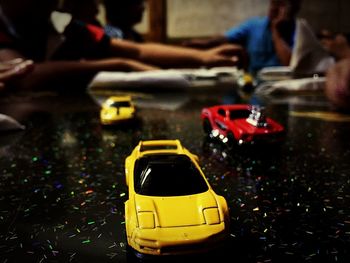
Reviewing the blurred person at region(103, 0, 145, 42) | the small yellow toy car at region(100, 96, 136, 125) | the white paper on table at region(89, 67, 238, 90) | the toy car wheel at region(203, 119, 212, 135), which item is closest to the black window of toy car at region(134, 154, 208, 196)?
the toy car wheel at region(203, 119, 212, 135)

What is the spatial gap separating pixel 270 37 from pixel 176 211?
224cm

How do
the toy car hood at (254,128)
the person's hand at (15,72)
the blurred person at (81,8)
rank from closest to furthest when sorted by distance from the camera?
the toy car hood at (254,128) < the person's hand at (15,72) < the blurred person at (81,8)

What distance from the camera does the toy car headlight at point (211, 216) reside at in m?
0.33

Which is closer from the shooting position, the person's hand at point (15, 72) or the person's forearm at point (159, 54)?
the person's hand at point (15, 72)

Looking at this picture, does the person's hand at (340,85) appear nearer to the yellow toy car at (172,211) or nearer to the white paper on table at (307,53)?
the white paper on table at (307,53)

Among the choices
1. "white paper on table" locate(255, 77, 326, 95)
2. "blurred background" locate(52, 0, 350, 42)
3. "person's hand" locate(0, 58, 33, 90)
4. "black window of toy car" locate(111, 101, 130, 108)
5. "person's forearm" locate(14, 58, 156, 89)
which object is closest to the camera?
"black window of toy car" locate(111, 101, 130, 108)

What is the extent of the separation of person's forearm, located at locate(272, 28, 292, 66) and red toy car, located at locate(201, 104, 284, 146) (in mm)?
1557

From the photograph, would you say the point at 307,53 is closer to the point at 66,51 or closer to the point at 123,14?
the point at 66,51

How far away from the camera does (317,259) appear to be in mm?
332

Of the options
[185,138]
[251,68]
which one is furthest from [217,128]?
[251,68]

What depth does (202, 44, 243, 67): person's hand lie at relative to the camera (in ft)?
6.15

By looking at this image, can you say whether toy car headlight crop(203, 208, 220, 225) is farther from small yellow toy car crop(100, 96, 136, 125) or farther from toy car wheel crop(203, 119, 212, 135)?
small yellow toy car crop(100, 96, 136, 125)

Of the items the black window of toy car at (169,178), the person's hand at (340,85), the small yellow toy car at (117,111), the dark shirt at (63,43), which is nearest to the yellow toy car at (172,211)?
the black window of toy car at (169,178)

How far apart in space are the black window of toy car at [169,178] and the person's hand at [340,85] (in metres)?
0.69
